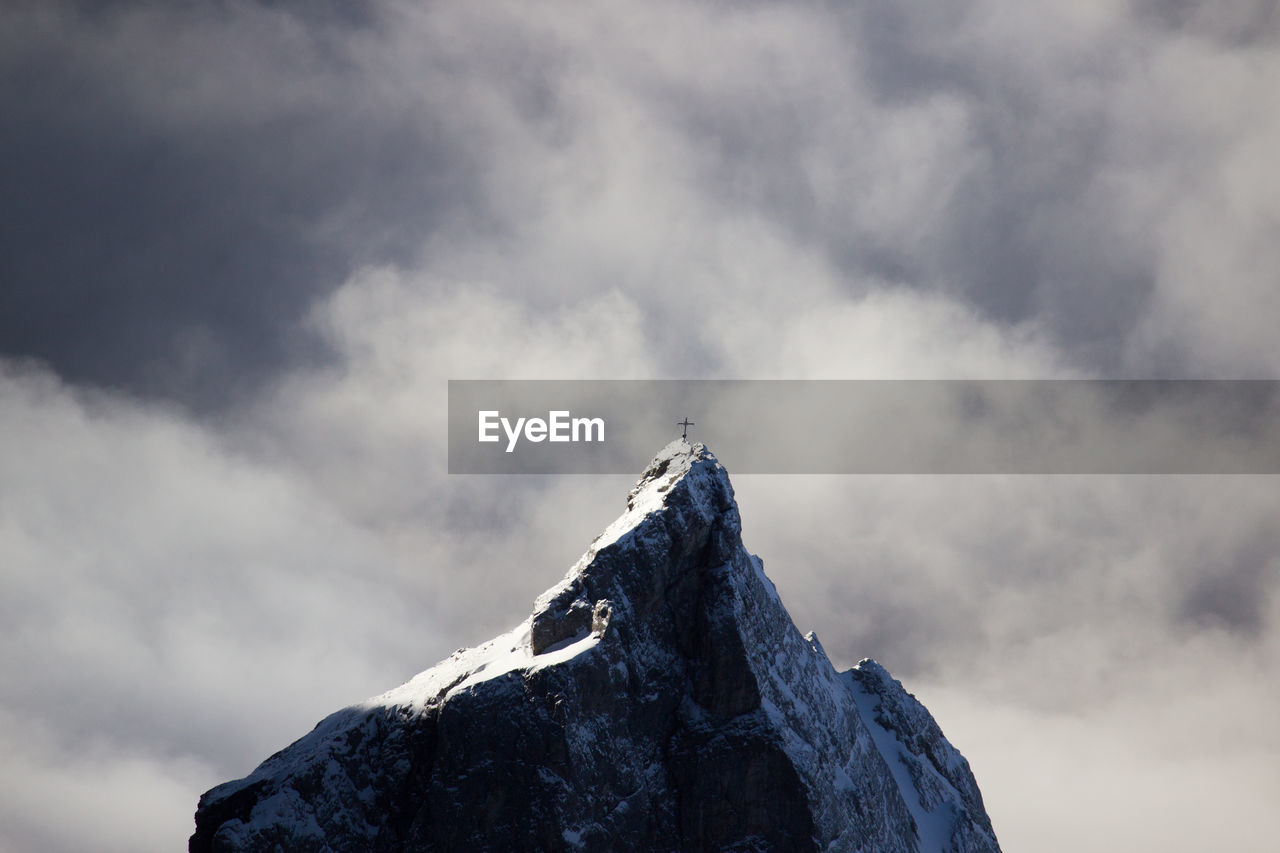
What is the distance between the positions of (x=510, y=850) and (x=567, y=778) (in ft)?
45.0

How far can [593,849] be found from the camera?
653 feet

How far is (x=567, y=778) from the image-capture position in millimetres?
199750

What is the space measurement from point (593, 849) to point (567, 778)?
11352mm

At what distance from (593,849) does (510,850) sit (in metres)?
12.6

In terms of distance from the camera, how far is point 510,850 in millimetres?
198750
